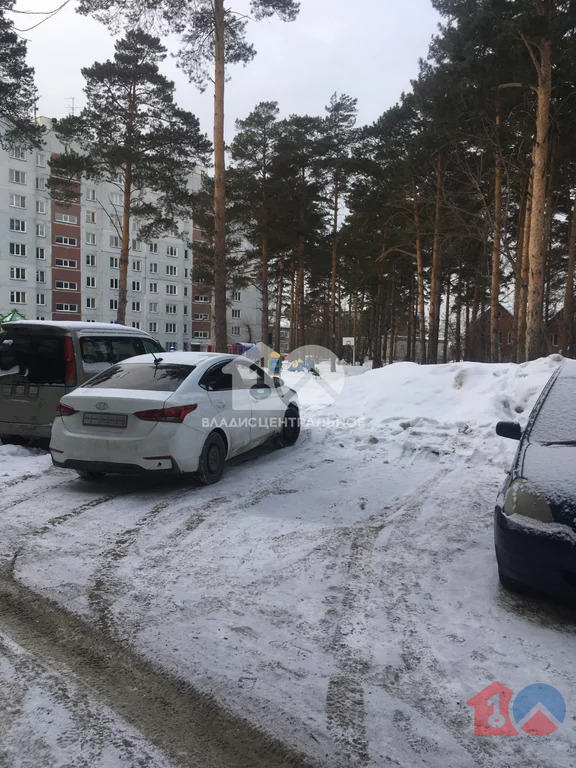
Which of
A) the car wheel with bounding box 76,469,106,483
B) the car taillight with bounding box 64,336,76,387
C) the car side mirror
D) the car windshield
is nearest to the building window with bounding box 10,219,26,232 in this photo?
the car taillight with bounding box 64,336,76,387

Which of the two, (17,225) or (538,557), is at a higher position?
(17,225)

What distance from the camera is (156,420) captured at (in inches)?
236

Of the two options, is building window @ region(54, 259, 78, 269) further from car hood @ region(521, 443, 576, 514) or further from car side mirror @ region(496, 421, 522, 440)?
car hood @ region(521, 443, 576, 514)

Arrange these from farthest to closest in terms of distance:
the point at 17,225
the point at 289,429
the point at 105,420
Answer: the point at 17,225 → the point at 289,429 → the point at 105,420

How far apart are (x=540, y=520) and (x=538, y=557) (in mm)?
224

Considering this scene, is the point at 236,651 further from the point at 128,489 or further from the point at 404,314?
the point at 404,314

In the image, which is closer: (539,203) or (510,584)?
(510,584)

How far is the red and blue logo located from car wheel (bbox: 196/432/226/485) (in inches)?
166

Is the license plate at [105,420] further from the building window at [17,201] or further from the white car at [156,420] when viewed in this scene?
the building window at [17,201]

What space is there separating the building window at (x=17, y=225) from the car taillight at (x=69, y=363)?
185 feet

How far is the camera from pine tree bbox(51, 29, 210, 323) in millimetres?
24344

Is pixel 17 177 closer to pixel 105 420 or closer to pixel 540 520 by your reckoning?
pixel 105 420

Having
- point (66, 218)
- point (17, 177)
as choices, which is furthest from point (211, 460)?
point (66, 218)

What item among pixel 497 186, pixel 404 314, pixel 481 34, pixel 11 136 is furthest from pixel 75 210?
pixel 481 34
